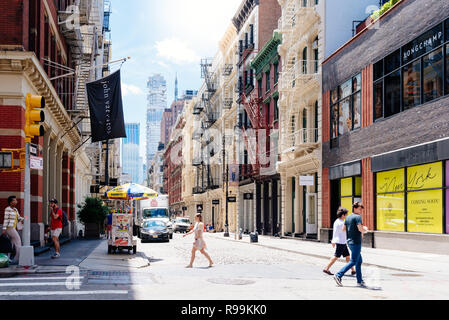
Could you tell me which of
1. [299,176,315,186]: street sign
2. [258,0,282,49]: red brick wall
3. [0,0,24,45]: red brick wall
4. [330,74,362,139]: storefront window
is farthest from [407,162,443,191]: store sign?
[258,0,282,49]: red brick wall

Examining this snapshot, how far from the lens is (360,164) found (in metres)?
25.8

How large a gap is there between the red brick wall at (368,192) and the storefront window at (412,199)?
0.32 m

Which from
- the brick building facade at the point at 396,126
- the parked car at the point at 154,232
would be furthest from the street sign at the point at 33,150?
the parked car at the point at 154,232

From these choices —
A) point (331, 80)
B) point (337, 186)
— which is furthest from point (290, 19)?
point (337, 186)

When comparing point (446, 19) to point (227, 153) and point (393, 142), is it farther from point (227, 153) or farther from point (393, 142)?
point (227, 153)

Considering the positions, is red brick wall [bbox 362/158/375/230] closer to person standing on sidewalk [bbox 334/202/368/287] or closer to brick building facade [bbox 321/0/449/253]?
brick building facade [bbox 321/0/449/253]

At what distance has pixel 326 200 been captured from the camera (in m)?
30.0

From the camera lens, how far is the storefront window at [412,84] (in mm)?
20828

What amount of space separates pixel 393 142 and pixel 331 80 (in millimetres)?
7866

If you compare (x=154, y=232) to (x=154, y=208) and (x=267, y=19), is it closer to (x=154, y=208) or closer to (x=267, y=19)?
(x=154, y=208)

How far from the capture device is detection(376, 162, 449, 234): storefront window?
19.6 metres

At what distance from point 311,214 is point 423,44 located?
1550 centimetres

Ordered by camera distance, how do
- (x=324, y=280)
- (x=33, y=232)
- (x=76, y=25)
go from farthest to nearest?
(x=76, y=25)
(x=33, y=232)
(x=324, y=280)

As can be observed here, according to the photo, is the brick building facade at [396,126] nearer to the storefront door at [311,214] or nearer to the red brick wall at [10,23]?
the storefront door at [311,214]
